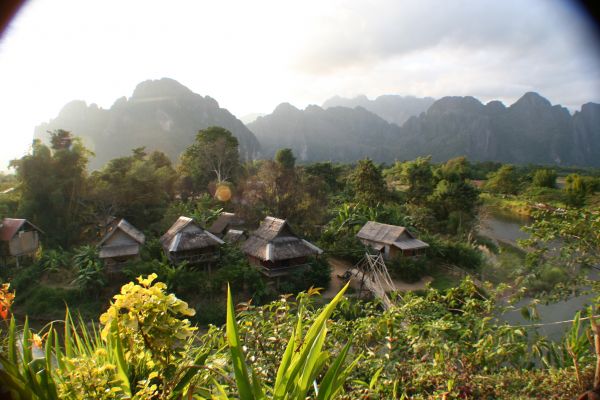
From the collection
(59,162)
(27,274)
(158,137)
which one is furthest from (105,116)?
(27,274)

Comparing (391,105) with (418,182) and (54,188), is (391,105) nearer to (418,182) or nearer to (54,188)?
(418,182)

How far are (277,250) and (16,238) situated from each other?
34.0ft

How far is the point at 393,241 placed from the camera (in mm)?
Result: 14562

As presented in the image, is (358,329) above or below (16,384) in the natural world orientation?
below

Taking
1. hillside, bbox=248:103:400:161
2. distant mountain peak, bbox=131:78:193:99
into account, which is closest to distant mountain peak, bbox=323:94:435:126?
hillside, bbox=248:103:400:161

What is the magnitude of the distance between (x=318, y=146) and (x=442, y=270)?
72.7 meters

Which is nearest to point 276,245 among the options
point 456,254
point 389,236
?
point 389,236

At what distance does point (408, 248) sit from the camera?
Result: 14156 millimetres

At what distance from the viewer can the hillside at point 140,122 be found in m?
53.5

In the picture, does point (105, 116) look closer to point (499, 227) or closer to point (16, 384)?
point (499, 227)

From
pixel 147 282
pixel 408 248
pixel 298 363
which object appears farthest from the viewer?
pixel 408 248

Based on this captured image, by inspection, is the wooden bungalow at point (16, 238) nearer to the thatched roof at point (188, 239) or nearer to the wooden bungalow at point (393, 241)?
the thatched roof at point (188, 239)

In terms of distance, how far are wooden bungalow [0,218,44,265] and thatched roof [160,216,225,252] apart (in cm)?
583

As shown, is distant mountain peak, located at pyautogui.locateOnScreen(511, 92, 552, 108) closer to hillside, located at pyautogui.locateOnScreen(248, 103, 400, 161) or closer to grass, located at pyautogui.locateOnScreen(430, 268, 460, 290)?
hillside, located at pyautogui.locateOnScreen(248, 103, 400, 161)
